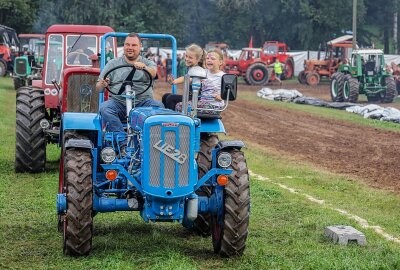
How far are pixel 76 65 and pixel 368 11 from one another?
55101 millimetres

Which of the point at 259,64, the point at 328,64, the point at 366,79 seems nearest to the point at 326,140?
the point at 366,79

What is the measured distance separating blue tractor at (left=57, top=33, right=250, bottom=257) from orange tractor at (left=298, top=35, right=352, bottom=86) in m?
40.8

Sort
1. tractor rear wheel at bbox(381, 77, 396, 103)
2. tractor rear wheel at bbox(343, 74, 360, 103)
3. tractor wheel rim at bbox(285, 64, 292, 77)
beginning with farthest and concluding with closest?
tractor wheel rim at bbox(285, 64, 292, 77)
tractor rear wheel at bbox(381, 77, 396, 103)
tractor rear wheel at bbox(343, 74, 360, 103)

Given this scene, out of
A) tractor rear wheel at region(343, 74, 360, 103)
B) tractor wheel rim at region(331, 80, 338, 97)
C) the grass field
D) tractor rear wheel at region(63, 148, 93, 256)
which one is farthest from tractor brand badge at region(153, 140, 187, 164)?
tractor wheel rim at region(331, 80, 338, 97)

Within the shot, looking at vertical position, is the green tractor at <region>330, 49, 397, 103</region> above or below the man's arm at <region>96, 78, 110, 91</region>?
below

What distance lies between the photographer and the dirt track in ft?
46.5

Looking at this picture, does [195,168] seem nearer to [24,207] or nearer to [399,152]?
→ [24,207]

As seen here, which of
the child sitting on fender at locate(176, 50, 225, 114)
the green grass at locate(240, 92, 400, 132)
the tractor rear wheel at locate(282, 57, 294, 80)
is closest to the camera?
the child sitting on fender at locate(176, 50, 225, 114)

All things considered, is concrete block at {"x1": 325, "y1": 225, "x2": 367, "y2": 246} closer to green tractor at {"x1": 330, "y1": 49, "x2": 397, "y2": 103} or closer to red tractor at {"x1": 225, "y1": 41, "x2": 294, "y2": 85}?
green tractor at {"x1": 330, "y1": 49, "x2": 397, "y2": 103}

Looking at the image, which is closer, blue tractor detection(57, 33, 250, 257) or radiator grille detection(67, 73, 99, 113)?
blue tractor detection(57, 33, 250, 257)

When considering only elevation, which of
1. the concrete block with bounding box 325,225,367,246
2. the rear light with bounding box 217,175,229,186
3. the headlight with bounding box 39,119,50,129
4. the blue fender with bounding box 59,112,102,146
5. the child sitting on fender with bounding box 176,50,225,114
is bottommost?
the concrete block with bounding box 325,225,367,246

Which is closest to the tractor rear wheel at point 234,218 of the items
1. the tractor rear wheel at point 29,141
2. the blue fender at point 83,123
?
the blue fender at point 83,123

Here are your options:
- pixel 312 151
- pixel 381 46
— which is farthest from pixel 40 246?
pixel 381 46

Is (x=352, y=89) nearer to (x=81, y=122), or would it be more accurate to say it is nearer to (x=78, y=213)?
(x=81, y=122)
